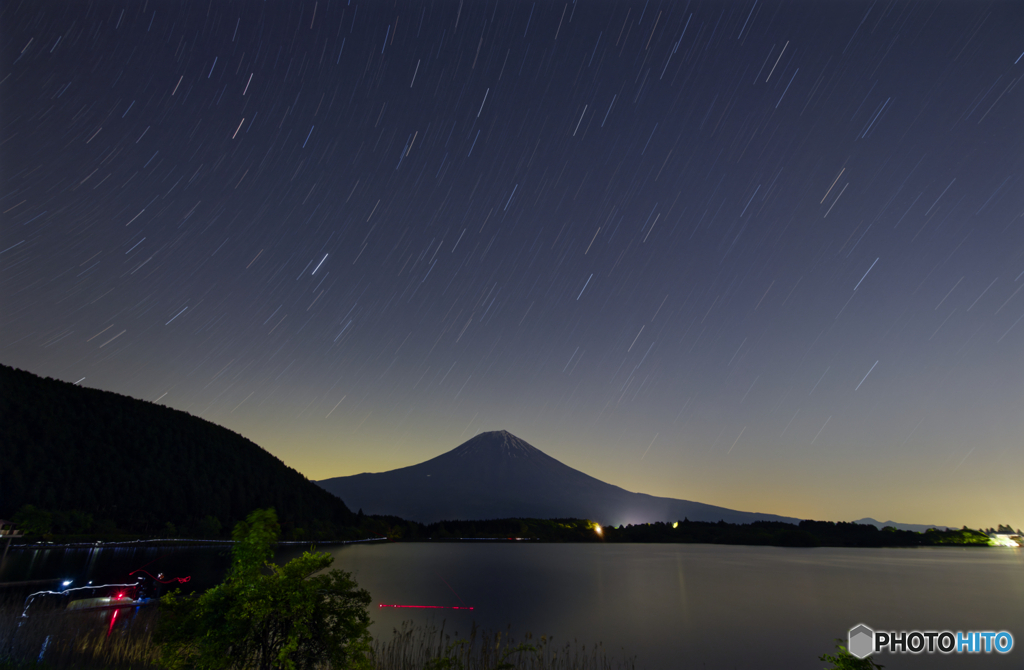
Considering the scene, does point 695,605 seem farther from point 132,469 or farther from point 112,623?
point 132,469

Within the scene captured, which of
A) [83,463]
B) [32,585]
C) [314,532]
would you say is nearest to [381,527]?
[314,532]

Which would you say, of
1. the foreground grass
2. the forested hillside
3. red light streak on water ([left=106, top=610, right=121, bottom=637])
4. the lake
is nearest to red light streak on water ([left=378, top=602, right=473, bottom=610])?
the lake

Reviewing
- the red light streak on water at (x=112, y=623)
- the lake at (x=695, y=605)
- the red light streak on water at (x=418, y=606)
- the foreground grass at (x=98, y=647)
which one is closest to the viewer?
the foreground grass at (x=98, y=647)

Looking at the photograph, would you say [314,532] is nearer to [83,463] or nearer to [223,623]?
[83,463]

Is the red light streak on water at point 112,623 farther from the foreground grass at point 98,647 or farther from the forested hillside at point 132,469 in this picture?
the forested hillside at point 132,469

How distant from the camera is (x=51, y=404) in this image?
100 m

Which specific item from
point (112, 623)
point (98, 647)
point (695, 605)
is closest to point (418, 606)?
point (112, 623)

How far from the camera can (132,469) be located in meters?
97.9

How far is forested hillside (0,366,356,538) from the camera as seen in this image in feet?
269

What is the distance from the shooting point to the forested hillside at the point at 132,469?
8200cm

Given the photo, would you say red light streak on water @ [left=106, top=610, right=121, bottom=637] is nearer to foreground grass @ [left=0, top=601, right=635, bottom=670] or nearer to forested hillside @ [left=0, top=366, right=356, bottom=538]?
foreground grass @ [left=0, top=601, right=635, bottom=670]

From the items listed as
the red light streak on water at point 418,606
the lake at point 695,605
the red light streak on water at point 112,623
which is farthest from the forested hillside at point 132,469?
the red light streak on water at point 112,623

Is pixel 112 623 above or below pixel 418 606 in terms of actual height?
above

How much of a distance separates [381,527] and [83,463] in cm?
6784
